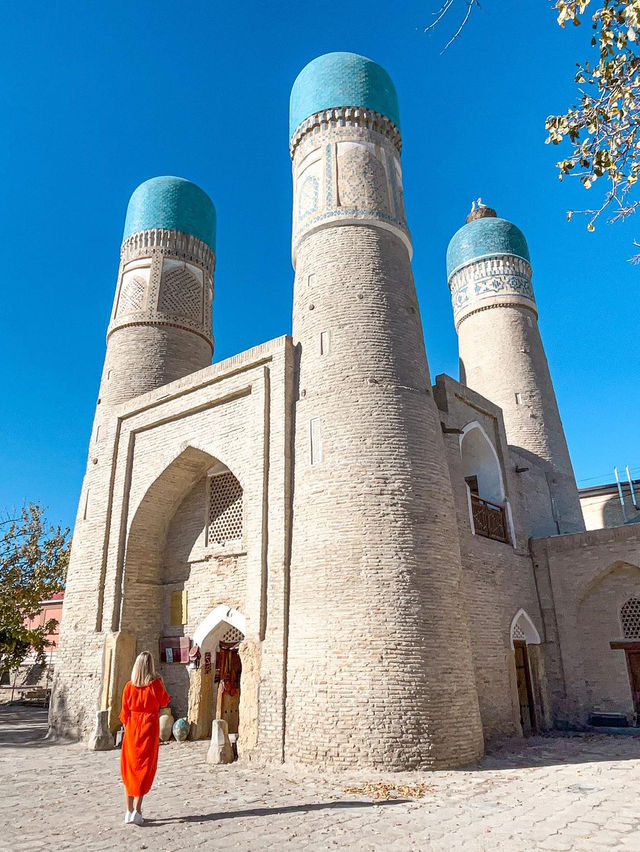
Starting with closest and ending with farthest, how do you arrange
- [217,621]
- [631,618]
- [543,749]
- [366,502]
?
1. [366,502]
2. [543,749]
3. [217,621]
4. [631,618]

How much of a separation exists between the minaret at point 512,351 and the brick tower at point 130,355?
704 cm

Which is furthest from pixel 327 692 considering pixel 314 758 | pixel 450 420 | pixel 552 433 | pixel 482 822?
pixel 552 433

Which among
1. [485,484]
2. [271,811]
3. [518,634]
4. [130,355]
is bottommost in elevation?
[271,811]

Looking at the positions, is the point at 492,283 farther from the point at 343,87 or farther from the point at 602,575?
the point at 602,575

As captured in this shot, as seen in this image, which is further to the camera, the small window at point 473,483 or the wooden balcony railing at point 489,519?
the small window at point 473,483

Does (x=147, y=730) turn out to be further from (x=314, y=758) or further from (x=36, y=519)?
(x=36, y=519)

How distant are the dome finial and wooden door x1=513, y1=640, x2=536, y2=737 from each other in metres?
12.8

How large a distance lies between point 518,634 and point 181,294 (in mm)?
10622

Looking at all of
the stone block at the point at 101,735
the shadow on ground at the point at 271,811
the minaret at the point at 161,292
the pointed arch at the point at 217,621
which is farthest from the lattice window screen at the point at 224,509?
the shadow on ground at the point at 271,811

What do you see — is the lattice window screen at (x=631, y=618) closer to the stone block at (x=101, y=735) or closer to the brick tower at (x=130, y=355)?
the brick tower at (x=130, y=355)

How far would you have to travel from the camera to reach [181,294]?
1558cm

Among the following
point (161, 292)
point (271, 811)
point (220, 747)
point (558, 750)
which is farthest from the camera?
point (161, 292)

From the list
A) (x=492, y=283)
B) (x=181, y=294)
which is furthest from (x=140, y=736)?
(x=492, y=283)

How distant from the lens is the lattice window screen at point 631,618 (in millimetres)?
11233
